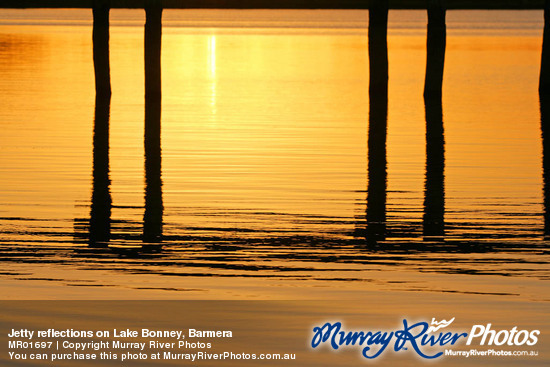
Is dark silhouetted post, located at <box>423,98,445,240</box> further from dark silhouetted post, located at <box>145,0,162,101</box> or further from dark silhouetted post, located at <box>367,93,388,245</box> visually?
dark silhouetted post, located at <box>145,0,162,101</box>

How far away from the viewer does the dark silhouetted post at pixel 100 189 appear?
10812 mm

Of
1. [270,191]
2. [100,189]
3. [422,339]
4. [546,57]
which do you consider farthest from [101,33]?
[422,339]

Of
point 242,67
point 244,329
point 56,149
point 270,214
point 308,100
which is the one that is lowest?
point 244,329

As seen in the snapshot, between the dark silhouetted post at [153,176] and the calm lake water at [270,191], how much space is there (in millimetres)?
41

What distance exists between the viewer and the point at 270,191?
13305mm

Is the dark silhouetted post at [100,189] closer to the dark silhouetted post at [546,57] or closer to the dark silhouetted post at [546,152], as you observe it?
the dark silhouetted post at [546,152]

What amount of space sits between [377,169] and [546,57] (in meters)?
10.4

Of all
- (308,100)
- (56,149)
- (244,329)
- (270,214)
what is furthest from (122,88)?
(244,329)

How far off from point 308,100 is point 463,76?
8736mm

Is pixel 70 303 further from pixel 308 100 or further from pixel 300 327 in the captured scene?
pixel 308 100

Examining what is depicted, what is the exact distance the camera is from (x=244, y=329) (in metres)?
7.66

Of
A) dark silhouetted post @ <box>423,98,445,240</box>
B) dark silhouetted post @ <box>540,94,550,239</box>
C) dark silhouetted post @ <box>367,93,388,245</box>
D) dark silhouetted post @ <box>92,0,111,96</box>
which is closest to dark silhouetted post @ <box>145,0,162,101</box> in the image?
dark silhouetted post @ <box>92,0,111,96</box>

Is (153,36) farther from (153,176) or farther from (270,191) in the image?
(270,191)

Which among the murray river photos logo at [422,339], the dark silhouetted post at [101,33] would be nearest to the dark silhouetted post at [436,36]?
the dark silhouetted post at [101,33]
